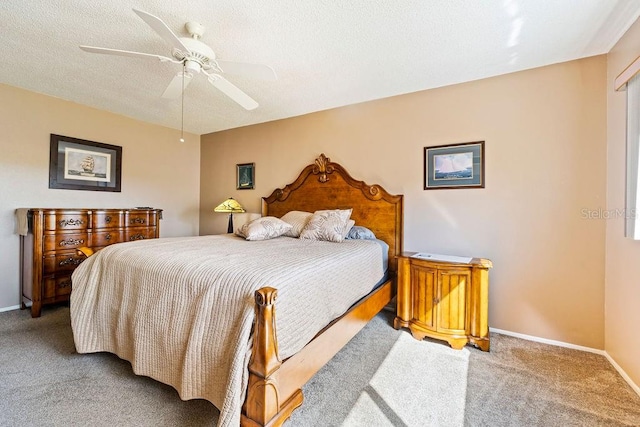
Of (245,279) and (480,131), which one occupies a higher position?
(480,131)

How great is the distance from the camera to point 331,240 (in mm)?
2732

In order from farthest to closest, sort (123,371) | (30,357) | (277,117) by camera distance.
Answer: (277,117), (30,357), (123,371)

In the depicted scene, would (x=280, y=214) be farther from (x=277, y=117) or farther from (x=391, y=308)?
(x=391, y=308)

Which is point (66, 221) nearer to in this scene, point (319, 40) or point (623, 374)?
point (319, 40)

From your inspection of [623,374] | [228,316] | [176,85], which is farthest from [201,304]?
[623,374]

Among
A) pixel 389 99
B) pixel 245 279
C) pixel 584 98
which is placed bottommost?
pixel 245 279

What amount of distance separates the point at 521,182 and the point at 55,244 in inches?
182

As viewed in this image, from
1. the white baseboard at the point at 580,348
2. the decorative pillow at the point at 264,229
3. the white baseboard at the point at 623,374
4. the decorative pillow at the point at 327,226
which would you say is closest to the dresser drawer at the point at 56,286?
the decorative pillow at the point at 264,229

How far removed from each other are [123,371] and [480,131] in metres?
3.49

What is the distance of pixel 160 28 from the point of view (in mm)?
1493

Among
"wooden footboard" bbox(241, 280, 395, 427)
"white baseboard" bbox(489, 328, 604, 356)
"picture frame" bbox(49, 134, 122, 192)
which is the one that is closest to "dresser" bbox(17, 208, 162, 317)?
"picture frame" bbox(49, 134, 122, 192)

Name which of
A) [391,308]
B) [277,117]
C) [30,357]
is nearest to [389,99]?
[277,117]

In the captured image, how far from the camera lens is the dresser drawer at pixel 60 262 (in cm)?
285

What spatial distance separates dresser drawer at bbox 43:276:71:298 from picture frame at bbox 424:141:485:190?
157 inches
